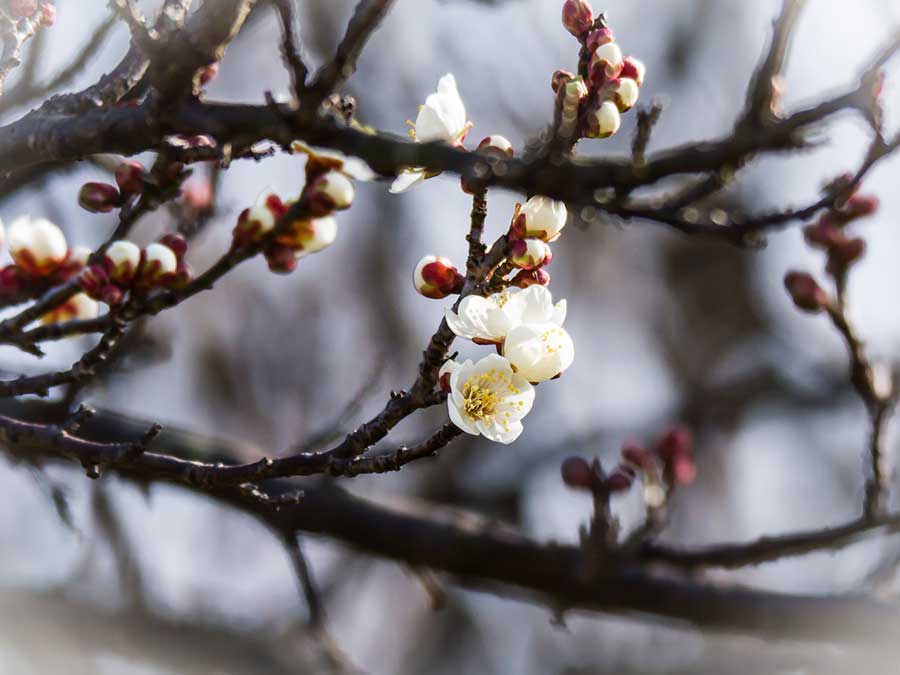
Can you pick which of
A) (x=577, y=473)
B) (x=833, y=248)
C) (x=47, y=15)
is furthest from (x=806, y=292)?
(x=47, y=15)

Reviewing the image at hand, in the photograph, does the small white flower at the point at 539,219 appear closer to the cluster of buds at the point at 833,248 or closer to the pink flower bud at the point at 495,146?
the pink flower bud at the point at 495,146

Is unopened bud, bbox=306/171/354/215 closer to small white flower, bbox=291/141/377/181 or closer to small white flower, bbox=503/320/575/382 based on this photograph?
small white flower, bbox=291/141/377/181

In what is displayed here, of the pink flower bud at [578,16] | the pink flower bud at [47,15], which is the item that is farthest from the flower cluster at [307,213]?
the pink flower bud at [47,15]

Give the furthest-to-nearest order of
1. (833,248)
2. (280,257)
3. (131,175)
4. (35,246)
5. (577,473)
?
1. (577,473)
2. (833,248)
3. (35,246)
4. (131,175)
5. (280,257)

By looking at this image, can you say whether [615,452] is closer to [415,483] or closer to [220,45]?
[415,483]

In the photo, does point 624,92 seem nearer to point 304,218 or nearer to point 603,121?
point 603,121
